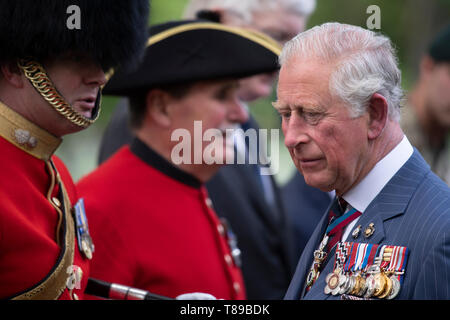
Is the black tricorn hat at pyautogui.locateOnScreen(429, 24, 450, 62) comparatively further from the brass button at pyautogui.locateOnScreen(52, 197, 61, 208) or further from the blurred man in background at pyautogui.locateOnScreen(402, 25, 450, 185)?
the brass button at pyautogui.locateOnScreen(52, 197, 61, 208)

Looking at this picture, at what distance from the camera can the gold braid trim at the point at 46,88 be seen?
317 cm

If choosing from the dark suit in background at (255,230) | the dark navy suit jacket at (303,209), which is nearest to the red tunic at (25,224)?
the dark suit in background at (255,230)

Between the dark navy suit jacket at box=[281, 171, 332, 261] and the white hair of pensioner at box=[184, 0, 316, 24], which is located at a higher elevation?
the white hair of pensioner at box=[184, 0, 316, 24]

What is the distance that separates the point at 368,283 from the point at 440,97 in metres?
4.06

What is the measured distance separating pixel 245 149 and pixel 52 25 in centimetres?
255

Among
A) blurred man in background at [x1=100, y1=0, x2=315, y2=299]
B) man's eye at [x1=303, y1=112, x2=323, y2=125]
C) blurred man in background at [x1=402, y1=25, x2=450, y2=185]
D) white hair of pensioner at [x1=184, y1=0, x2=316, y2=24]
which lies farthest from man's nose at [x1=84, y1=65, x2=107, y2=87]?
blurred man in background at [x1=402, y1=25, x2=450, y2=185]

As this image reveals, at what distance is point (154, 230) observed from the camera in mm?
4066

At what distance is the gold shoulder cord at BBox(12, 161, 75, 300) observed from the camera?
304 centimetres

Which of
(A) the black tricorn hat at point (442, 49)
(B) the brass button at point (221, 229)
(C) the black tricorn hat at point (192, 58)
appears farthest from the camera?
(A) the black tricorn hat at point (442, 49)

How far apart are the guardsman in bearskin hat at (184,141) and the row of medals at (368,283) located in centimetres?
140

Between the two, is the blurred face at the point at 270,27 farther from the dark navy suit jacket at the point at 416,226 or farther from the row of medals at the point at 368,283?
the row of medals at the point at 368,283

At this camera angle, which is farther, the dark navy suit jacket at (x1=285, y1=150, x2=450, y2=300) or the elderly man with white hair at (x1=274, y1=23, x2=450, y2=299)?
the elderly man with white hair at (x1=274, y1=23, x2=450, y2=299)

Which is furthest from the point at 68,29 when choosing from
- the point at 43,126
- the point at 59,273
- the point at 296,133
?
the point at 296,133
